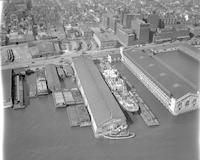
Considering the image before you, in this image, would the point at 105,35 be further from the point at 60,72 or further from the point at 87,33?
the point at 60,72

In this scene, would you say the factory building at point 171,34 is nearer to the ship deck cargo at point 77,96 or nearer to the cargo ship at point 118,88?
the cargo ship at point 118,88

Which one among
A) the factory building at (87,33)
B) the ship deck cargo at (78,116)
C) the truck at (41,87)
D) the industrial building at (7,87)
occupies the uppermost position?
the factory building at (87,33)

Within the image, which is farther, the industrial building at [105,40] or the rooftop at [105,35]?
the rooftop at [105,35]

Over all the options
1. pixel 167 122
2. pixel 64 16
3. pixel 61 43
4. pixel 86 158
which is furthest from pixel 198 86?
pixel 64 16

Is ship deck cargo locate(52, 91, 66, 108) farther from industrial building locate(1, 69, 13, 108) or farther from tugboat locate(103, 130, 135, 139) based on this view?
tugboat locate(103, 130, 135, 139)

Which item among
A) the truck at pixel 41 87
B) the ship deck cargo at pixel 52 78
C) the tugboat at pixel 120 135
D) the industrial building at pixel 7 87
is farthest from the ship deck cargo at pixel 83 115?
the industrial building at pixel 7 87

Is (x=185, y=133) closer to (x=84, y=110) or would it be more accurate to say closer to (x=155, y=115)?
(x=155, y=115)
